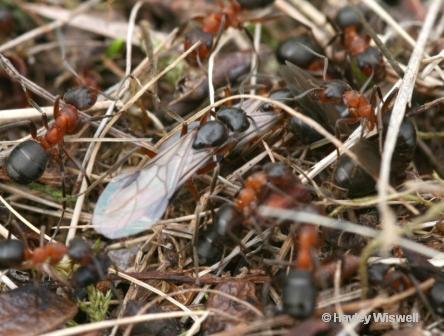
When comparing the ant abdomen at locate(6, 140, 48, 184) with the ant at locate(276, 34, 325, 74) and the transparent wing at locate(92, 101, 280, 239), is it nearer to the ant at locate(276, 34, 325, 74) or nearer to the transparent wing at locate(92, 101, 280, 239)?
the transparent wing at locate(92, 101, 280, 239)

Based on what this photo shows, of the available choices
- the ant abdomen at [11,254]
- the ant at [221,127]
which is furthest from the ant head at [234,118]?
the ant abdomen at [11,254]

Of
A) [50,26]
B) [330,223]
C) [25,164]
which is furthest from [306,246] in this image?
[50,26]

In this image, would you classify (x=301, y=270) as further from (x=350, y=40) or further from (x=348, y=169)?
(x=350, y=40)

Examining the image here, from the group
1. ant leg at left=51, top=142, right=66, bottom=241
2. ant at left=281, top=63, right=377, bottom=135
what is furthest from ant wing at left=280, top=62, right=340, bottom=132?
ant leg at left=51, top=142, right=66, bottom=241

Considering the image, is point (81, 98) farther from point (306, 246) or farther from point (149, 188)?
point (306, 246)

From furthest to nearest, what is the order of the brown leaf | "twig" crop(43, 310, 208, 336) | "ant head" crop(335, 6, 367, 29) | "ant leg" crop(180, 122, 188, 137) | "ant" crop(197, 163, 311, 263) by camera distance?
"ant head" crop(335, 6, 367, 29) < "ant leg" crop(180, 122, 188, 137) < "ant" crop(197, 163, 311, 263) < the brown leaf < "twig" crop(43, 310, 208, 336)

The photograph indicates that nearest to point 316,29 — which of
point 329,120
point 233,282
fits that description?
point 329,120

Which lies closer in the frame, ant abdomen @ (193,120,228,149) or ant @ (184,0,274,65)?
ant abdomen @ (193,120,228,149)
